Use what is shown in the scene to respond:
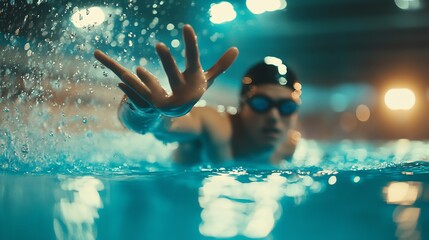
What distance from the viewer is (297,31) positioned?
10.5m

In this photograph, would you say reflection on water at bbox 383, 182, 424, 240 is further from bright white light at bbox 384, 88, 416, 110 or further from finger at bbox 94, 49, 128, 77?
bright white light at bbox 384, 88, 416, 110

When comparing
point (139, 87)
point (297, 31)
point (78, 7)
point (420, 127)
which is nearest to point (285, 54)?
point (297, 31)

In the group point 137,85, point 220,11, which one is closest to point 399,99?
point 220,11

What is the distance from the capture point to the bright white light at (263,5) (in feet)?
18.4

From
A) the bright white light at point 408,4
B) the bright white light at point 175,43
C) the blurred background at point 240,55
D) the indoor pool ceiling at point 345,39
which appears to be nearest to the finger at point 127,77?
the blurred background at point 240,55

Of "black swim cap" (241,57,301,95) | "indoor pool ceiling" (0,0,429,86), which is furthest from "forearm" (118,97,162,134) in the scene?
"indoor pool ceiling" (0,0,429,86)

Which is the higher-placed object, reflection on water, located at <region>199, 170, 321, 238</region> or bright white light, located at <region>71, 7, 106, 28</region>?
bright white light, located at <region>71, 7, 106, 28</region>

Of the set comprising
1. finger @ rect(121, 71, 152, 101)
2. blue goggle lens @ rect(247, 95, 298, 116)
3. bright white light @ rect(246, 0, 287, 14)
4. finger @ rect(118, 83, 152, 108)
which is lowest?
finger @ rect(121, 71, 152, 101)

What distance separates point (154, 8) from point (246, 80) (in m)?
0.75

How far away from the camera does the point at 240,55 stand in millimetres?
9016

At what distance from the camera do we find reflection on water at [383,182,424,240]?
2.51 m

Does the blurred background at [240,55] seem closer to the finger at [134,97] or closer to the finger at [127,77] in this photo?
the finger at [134,97]

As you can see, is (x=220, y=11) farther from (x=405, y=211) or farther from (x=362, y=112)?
(x=362, y=112)

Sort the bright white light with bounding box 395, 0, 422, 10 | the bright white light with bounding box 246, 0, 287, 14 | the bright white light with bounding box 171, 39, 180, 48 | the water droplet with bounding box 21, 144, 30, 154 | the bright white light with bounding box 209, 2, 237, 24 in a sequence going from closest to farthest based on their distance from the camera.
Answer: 1. the water droplet with bounding box 21, 144, 30, 154
2. the bright white light with bounding box 171, 39, 180, 48
3. the bright white light with bounding box 209, 2, 237, 24
4. the bright white light with bounding box 246, 0, 287, 14
5. the bright white light with bounding box 395, 0, 422, 10
